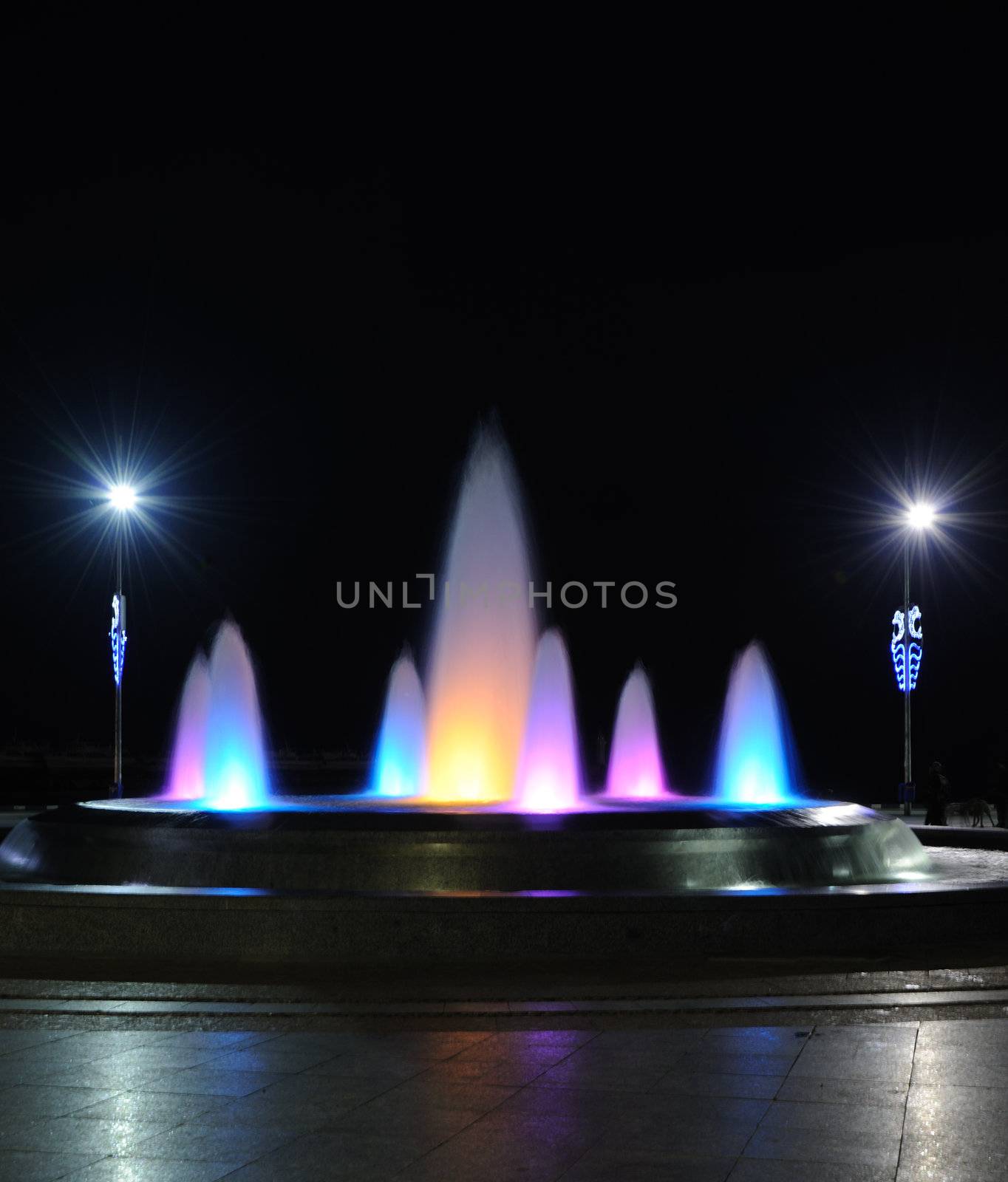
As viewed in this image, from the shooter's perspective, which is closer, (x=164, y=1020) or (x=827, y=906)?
(x=164, y=1020)

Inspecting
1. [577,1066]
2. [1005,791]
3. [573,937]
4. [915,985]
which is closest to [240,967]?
[573,937]

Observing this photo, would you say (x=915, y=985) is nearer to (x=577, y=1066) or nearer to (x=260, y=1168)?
(x=577, y=1066)

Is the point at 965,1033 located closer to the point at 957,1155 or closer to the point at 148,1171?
the point at 957,1155

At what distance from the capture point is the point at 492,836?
42.3 feet

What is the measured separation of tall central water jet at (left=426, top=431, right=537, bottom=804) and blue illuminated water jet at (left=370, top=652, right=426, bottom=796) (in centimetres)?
80

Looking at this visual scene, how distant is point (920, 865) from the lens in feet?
51.0

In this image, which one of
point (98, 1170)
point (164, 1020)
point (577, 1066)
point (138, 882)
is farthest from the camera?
point (138, 882)

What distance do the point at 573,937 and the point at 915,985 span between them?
264 centimetres

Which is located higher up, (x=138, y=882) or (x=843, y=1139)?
(x=138, y=882)

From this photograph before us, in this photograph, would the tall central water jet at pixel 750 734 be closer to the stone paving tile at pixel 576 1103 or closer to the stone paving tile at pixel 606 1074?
the stone paving tile at pixel 606 1074

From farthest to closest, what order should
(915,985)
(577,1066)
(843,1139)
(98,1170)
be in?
1. (915,985)
2. (577,1066)
3. (843,1139)
4. (98,1170)

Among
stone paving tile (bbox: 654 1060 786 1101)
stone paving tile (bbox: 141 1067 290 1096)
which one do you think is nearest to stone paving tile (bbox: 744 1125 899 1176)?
stone paving tile (bbox: 654 1060 786 1101)

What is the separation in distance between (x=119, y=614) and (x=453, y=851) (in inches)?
770

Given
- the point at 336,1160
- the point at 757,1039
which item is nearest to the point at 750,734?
the point at 757,1039
